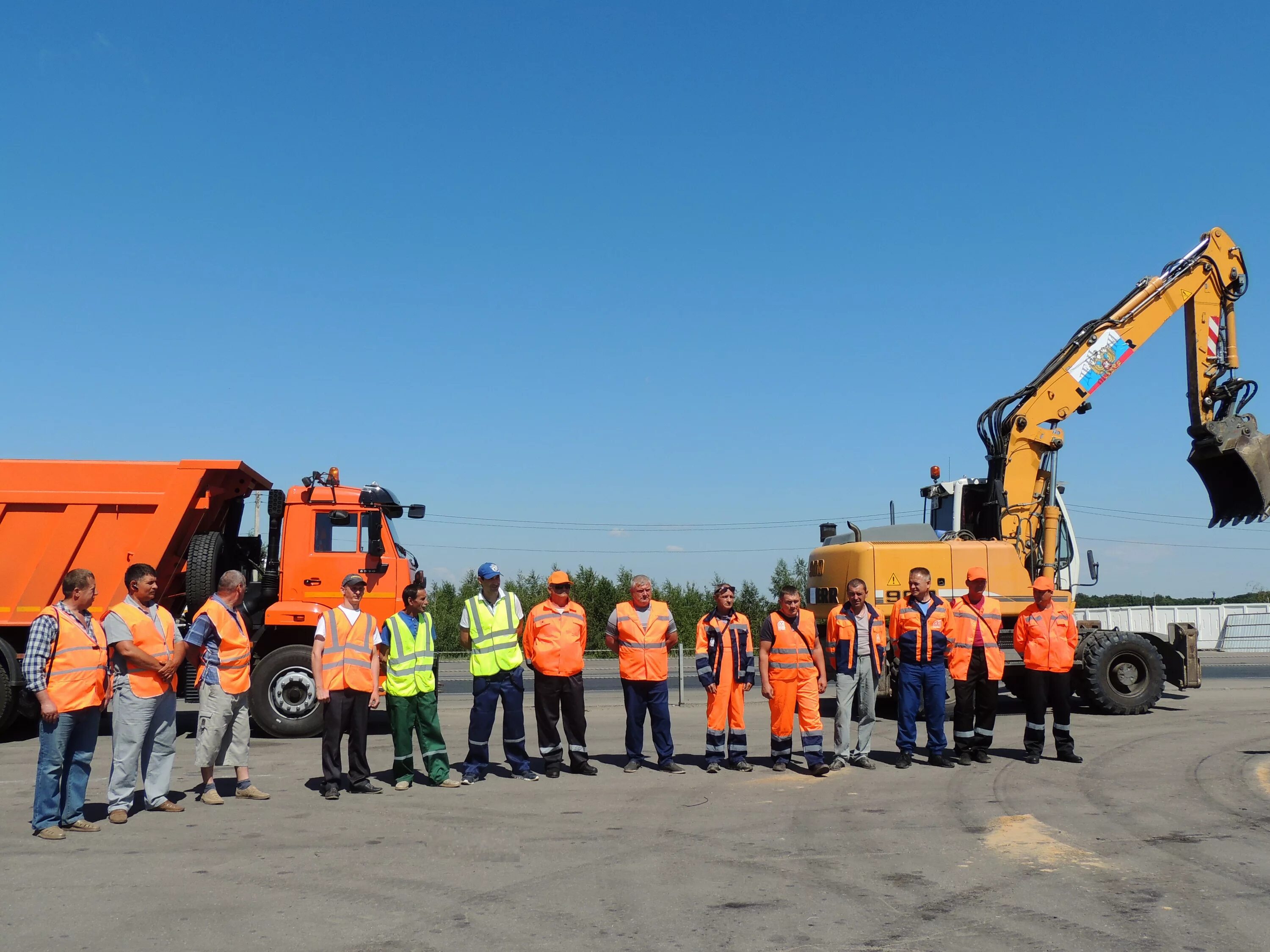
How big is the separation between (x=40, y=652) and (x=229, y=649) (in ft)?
5.36

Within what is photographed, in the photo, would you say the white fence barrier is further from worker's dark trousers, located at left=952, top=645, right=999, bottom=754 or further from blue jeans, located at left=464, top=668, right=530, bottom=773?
blue jeans, located at left=464, top=668, right=530, bottom=773

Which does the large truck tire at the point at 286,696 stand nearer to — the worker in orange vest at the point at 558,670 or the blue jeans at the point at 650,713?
the worker in orange vest at the point at 558,670

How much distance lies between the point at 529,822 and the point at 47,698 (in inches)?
130

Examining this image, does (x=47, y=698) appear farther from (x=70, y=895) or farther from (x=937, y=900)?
(x=937, y=900)

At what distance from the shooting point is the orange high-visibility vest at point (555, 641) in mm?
9625

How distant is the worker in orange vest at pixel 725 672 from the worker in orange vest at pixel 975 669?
6.64 ft

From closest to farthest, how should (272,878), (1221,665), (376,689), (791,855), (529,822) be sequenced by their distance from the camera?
(272,878) → (791,855) → (529,822) → (376,689) → (1221,665)

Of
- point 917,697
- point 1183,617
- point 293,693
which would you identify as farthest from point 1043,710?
point 1183,617

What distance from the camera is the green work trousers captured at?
908cm

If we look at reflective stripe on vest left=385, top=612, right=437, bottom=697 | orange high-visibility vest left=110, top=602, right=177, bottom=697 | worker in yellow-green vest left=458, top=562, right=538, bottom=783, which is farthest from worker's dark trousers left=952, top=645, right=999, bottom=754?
orange high-visibility vest left=110, top=602, right=177, bottom=697

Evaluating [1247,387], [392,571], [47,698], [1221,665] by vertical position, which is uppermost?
[1247,387]

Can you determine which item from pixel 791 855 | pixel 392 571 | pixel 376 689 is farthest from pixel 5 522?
pixel 791 855

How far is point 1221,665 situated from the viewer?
27062 mm

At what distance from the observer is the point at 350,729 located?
8914 millimetres
